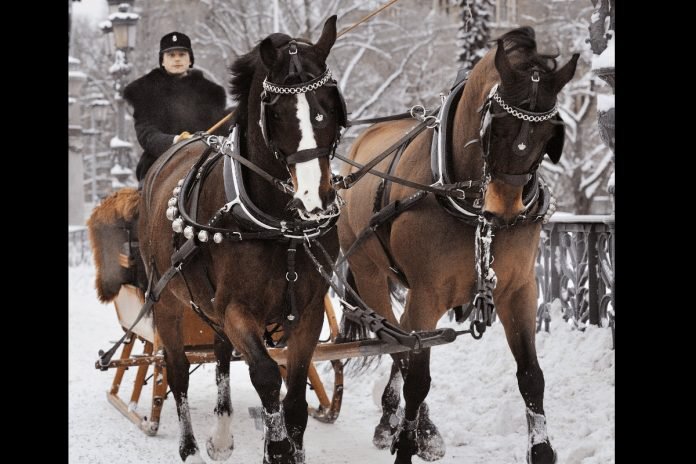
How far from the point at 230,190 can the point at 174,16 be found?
21.9m

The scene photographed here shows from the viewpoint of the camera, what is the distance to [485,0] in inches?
555

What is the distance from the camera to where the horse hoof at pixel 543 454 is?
19.4 feet

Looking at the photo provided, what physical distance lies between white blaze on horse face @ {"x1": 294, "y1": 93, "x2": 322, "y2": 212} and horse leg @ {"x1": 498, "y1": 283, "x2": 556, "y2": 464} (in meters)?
1.84

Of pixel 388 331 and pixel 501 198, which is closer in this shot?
pixel 501 198

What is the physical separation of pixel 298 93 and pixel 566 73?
1.41 metres

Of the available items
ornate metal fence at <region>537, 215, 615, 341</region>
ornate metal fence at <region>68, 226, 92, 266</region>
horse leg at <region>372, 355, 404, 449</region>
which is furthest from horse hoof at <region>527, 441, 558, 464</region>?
ornate metal fence at <region>68, 226, 92, 266</region>

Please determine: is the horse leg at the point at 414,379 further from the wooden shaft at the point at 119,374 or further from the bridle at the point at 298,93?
the wooden shaft at the point at 119,374

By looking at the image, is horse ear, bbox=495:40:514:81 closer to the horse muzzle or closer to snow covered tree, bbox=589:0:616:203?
the horse muzzle

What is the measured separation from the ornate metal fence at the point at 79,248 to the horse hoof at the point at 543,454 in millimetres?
23051

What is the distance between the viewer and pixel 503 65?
5457 millimetres

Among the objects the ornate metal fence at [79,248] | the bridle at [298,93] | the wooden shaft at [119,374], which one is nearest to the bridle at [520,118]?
the bridle at [298,93]

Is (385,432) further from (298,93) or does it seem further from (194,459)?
(298,93)

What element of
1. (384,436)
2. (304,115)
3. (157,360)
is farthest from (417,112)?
(157,360)
